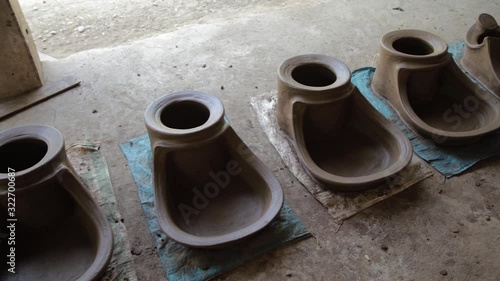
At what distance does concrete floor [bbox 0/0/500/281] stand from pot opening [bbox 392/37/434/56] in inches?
24.2

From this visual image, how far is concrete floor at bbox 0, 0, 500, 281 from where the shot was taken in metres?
2.38

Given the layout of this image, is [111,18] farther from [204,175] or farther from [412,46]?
[412,46]

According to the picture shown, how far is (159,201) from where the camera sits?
2.39 meters

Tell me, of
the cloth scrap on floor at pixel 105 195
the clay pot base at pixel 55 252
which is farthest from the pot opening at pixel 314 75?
the clay pot base at pixel 55 252

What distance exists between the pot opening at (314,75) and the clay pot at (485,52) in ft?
5.54

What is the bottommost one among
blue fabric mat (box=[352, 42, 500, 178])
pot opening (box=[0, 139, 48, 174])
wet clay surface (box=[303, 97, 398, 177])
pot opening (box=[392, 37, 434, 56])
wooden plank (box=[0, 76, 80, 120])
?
blue fabric mat (box=[352, 42, 500, 178])

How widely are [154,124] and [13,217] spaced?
97cm

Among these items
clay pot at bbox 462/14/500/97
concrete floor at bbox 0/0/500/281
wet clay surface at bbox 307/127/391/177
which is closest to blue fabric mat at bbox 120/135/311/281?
concrete floor at bbox 0/0/500/281

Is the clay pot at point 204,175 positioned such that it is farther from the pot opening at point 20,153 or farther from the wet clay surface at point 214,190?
the pot opening at point 20,153

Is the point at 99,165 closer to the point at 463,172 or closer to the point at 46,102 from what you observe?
the point at 46,102

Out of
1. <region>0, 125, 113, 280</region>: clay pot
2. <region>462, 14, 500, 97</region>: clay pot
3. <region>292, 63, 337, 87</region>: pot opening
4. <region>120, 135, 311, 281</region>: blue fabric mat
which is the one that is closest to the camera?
<region>0, 125, 113, 280</region>: clay pot

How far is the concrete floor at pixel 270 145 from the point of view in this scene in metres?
2.38

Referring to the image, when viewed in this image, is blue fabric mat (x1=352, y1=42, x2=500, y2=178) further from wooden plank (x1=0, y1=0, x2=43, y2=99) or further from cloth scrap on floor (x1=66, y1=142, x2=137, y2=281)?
wooden plank (x1=0, y1=0, x2=43, y2=99)

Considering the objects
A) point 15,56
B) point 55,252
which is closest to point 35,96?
point 15,56
